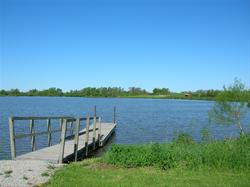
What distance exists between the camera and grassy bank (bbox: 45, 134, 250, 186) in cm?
870

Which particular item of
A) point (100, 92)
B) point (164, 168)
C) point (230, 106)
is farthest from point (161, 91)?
point (164, 168)

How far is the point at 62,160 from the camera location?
12367 millimetres

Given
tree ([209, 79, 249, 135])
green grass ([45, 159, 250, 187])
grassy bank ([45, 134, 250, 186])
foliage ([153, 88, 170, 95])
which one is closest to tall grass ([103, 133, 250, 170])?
grassy bank ([45, 134, 250, 186])

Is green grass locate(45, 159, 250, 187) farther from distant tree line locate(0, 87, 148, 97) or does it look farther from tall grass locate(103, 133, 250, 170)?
distant tree line locate(0, 87, 148, 97)

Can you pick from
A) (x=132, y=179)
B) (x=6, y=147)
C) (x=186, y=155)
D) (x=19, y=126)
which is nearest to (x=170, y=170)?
(x=186, y=155)

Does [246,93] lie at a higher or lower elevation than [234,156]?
higher

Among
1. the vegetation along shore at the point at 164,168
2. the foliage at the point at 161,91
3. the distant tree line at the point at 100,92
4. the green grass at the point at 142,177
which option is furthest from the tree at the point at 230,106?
the foliage at the point at 161,91

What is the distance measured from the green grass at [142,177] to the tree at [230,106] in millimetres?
13196

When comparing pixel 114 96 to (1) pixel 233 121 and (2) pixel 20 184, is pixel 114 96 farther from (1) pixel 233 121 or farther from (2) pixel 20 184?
(2) pixel 20 184

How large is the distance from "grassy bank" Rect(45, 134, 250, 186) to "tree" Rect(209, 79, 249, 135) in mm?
11093

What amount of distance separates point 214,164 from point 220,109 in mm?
12959

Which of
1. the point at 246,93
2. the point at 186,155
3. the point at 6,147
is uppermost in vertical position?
the point at 246,93

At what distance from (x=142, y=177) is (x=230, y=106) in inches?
592

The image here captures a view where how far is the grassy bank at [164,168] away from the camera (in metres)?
8.70
